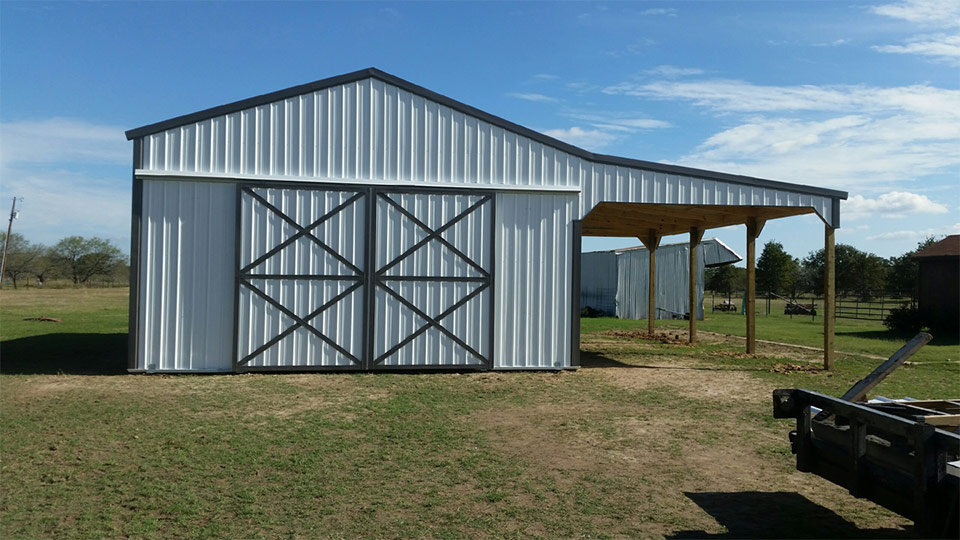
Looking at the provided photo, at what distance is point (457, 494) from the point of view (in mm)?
5504

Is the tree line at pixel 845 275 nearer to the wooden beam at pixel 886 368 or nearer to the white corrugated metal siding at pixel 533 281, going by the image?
the white corrugated metal siding at pixel 533 281

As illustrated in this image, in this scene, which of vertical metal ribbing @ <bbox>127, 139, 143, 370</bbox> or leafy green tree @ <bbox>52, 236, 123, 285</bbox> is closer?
vertical metal ribbing @ <bbox>127, 139, 143, 370</bbox>

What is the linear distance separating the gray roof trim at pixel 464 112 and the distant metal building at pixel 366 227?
0.09ft

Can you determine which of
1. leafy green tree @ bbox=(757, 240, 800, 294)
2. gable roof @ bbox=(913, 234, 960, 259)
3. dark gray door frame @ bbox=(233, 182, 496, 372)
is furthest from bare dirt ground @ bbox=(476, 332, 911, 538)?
leafy green tree @ bbox=(757, 240, 800, 294)

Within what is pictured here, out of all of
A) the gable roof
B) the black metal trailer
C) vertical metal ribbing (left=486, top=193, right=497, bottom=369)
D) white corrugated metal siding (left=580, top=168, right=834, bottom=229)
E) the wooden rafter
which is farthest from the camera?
the gable roof

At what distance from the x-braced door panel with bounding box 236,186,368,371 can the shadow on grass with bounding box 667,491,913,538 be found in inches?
300

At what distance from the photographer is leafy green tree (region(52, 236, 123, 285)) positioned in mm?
68188

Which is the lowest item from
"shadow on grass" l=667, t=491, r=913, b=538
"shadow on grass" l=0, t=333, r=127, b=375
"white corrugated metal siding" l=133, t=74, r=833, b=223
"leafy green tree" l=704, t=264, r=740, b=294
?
"shadow on grass" l=667, t=491, r=913, b=538

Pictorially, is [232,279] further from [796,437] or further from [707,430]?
[796,437]

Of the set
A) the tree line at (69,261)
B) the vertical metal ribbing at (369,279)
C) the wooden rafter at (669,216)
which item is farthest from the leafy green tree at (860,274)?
the tree line at (69,261)

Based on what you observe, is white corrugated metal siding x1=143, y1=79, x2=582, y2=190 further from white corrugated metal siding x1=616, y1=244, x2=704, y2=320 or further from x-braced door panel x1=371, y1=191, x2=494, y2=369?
white corrugated metal siding x1=616, y1=244, x2=704, y2=320

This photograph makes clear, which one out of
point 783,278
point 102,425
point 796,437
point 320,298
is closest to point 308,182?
point 320,298

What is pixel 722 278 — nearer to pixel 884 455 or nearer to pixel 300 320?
pixel 300 320

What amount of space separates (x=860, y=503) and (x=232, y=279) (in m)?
9.63
